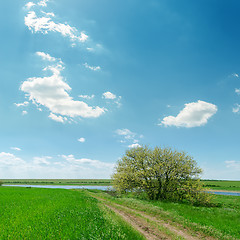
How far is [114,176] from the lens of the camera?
1693 inches

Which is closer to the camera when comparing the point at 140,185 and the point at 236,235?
the point at 236,235

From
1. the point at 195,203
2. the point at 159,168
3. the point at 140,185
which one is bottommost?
the point at 195,203

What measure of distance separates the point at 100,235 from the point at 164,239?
19.1 ft

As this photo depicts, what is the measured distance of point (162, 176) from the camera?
38594mm

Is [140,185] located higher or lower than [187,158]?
lower

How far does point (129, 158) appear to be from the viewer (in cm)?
4241

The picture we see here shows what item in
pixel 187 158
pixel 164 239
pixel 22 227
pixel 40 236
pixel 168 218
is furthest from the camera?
pixel 187 158

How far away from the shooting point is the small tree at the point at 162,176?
3584 centimetres

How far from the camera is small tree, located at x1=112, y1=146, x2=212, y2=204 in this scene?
118 feet

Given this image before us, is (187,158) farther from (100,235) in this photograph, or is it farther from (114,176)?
(100,235)

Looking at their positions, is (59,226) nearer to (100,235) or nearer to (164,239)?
(100,235)

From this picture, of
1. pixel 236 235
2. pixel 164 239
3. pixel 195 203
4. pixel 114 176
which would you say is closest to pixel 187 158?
pixel 195 203

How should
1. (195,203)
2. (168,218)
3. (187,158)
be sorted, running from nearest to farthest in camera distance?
(168,218), (195,203), (187,158)

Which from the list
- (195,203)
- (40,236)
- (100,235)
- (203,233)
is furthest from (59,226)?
(195,203)
